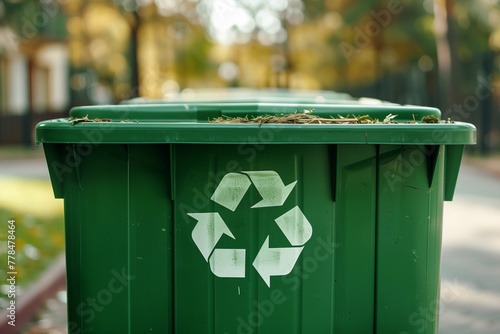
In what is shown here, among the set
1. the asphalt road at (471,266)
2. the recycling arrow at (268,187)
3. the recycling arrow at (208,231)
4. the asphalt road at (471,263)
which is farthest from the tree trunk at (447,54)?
Answer: the recycling arrow at (208,231)

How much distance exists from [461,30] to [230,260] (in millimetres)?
25773

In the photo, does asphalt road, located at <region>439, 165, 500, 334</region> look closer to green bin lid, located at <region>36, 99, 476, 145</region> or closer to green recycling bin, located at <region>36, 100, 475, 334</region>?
green recycling bin, located at <region>36, 100, 475, 334</region>

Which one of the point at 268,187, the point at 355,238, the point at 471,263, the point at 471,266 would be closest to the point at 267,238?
the point at 268,187

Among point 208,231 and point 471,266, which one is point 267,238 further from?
point 471,266

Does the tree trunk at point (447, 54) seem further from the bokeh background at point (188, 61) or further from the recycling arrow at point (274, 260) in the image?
the recycling arrow at point (274, 260)

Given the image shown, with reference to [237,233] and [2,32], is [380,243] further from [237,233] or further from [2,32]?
[2,32]

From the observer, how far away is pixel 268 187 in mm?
2609

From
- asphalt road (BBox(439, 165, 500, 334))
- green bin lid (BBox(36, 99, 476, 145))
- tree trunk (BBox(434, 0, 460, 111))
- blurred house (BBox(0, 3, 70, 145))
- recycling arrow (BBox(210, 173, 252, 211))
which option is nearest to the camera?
green bin lid (BBox(36, 99, 476, 145))

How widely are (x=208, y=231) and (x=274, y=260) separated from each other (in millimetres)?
322

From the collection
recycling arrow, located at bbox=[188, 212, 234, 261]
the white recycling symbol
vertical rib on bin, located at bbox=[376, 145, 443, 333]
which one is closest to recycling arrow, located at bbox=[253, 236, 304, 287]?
the white recycling symbol

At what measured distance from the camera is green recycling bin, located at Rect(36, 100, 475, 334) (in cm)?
261

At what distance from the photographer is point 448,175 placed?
9.12ft

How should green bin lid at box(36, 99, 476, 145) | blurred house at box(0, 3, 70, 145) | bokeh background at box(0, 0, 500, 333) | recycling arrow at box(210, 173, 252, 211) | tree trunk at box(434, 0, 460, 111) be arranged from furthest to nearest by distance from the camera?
1. blurred house at box(0, 3, 70, 145)
2. tree trunk at box(434, 0, 460, 111)
3. bokeh background at box(0, 0, 500, 333)
4. recycling arrow at box(210, 173, 252, 211)
5. green bin lid at box(36, 99, 476, 145)

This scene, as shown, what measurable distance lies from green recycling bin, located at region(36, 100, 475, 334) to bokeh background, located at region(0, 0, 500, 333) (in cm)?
181
